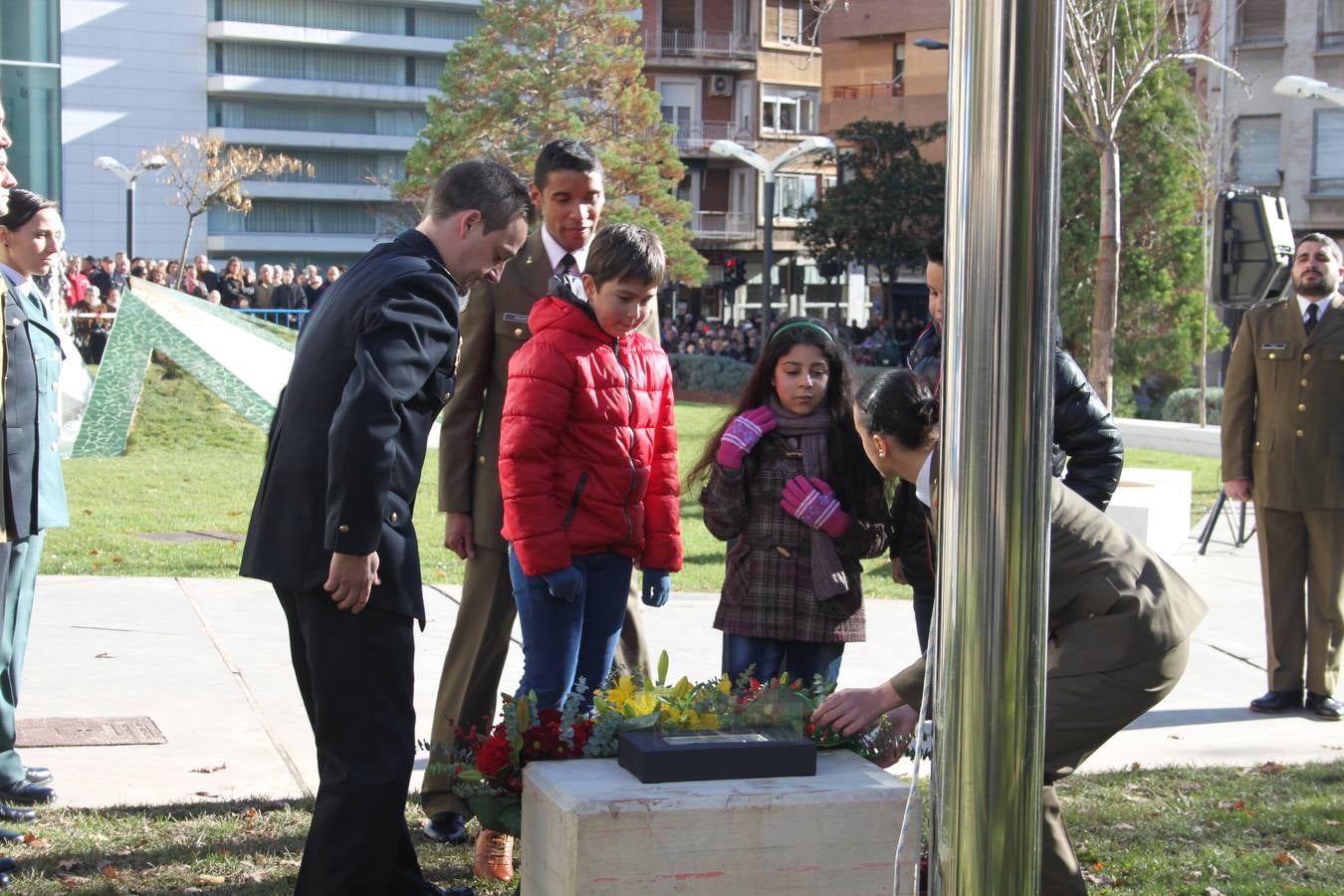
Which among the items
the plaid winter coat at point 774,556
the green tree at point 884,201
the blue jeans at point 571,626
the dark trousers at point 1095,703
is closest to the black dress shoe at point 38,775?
the blue jeans at point 571,626

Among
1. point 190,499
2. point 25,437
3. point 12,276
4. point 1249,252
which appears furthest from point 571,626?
point 1249,252

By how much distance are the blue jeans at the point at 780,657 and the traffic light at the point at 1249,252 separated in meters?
9.43

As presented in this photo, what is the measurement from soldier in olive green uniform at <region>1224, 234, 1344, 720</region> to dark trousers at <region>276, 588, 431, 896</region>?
4754 mm

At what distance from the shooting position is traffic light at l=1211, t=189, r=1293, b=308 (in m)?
13.8

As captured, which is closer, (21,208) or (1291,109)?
(21,208)

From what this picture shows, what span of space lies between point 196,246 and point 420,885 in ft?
245

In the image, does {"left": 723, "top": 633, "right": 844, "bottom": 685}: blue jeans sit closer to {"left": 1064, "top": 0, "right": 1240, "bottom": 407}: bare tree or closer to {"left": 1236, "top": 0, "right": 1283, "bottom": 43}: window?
{"left": 1064, "top": 0, "right": 1240, "bottom": 407}: bare tree

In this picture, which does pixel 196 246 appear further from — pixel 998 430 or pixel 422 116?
pixel 998 430

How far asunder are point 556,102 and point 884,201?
9.92 m

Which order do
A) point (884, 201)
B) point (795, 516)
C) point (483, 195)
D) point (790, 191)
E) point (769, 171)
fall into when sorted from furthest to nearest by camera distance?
point (790, 191) → point (884, 201) → point (769, 171) → point (795, 516) → point (483, 195)

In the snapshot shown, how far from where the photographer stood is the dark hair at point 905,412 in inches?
158

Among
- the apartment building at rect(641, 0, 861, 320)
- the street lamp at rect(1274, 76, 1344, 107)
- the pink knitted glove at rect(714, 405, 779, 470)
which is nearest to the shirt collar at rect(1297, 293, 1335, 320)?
the pink knitted glove at rect(714, 405, 779, 470)

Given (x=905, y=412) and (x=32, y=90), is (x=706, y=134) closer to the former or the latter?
(x=32, y=90)

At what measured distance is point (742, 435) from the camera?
17.7 ft
